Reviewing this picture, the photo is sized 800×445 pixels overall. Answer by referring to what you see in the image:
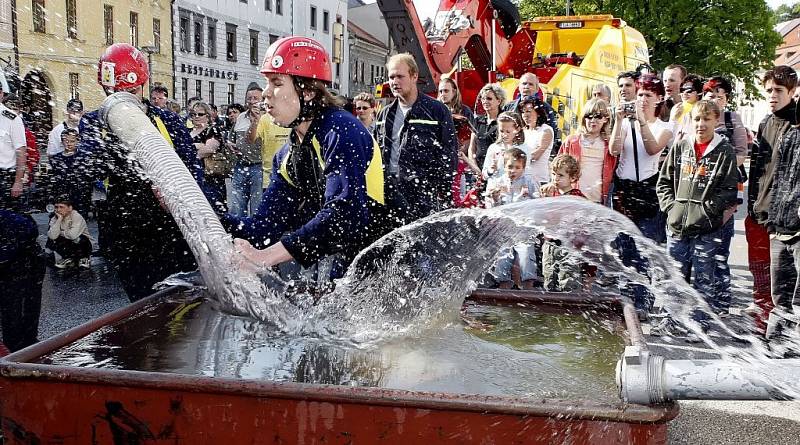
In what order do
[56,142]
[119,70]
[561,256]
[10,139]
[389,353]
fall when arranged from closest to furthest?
[389,353]
[119,70]
[561,256]
[10,139]
[56,142]

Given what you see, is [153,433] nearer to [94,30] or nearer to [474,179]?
[474,179]

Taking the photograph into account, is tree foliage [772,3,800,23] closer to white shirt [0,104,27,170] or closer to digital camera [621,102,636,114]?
digital camera [621,102,636,114]

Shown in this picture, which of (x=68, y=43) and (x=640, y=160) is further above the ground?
(x=68, y=43)

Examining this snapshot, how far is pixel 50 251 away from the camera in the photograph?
826 centimetres

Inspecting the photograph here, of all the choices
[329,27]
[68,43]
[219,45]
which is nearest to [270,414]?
[68,43]

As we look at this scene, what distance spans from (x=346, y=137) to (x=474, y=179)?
510cm

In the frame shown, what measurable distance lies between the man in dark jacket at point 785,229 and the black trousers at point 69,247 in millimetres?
6291

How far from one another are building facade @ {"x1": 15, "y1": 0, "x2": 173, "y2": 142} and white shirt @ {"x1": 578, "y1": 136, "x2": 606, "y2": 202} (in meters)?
21.6

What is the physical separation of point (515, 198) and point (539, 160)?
0.91 metres

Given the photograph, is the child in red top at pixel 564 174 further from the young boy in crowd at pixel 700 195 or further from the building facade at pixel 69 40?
the building facade at pixel 69 40

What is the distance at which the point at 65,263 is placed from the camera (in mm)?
7973

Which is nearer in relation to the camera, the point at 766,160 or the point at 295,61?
the point at 295,61

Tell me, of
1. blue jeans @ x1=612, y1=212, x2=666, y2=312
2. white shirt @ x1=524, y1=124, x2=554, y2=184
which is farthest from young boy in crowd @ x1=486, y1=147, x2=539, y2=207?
blue jeans @ x1=612, y1=212, x2=666, y2=312

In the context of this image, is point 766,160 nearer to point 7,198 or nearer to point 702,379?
point 702,379
